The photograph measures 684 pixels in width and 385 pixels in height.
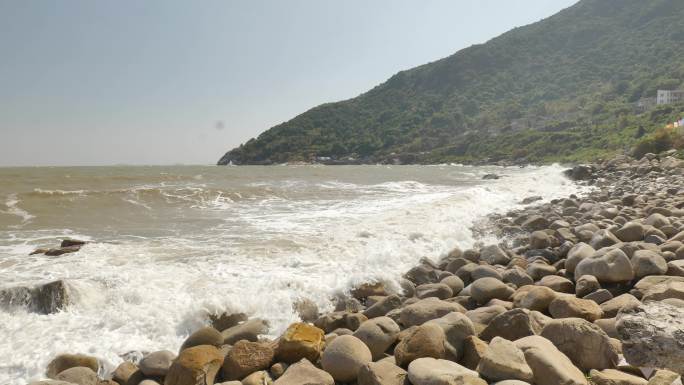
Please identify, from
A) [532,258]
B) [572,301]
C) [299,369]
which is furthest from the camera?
[532,258]

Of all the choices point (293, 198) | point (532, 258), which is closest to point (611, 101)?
point (293, 198)

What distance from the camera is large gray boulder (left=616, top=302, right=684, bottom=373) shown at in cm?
281

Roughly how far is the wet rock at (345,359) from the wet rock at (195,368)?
94cm

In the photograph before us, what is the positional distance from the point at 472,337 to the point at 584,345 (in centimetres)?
81

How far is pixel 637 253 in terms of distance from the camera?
5.23 metres

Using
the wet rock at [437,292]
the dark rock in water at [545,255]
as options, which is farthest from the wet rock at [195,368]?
the dark rock in water at [545,255]

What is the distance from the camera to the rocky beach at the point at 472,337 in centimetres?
297

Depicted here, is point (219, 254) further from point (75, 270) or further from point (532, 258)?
point (532, 258)

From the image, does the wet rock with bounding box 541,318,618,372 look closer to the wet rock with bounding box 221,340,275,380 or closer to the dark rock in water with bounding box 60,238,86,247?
the wet rock with bounding box 221,340,275,380

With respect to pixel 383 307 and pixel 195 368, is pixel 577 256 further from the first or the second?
pixel 195 368

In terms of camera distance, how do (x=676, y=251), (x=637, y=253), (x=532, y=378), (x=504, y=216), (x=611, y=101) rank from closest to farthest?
(x=532, y=378), (x=637, y=253), (x=676, y=251), (x=504, y=216), (x=611, y=101)

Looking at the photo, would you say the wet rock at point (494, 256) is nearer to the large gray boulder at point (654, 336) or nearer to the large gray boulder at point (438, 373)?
the large gray boulder at point (654, 336)

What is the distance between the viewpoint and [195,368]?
3.68 metres

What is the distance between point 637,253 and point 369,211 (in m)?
9.20
